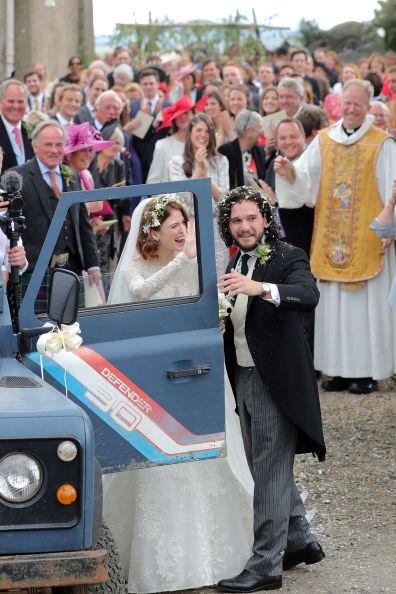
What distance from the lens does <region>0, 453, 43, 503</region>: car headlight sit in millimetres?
4227

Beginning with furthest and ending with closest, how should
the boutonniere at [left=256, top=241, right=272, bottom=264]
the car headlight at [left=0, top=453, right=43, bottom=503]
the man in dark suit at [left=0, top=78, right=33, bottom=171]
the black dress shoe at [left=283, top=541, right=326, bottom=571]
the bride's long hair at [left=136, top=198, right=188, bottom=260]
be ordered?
1. the man in dark suit at [left=0, top=78, right=33, bottom=171]
2. the black dress shoe at [left=283, top=541, right=326, bottom=571]
3. the bride's long hair at [left=136, top=198, right=188, bottom=260]
4. the boutonniere at [left=256, top=241, right=272, bottom=264]
5. the car headlight at [left=0, top=453, right=43, bottom=503]

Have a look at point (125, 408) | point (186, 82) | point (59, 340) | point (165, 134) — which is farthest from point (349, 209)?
point (186, 82)

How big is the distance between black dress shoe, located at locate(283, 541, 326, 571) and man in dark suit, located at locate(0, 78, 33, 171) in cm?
606

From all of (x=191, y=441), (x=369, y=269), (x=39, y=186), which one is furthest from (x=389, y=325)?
(x=191, y=441)

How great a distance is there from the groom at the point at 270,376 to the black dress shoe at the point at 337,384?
15.4 feet

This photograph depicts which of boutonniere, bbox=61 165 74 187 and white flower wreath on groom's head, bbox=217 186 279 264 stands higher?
boutonniere, bbox=61 165 74 187

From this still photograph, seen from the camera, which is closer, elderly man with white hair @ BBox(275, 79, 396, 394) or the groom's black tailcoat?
the groom's black tailcoat

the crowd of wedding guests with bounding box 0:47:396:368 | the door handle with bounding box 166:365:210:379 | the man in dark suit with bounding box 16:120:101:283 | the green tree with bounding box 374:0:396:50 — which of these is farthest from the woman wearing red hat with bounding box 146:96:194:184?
the green tree with bounding box 374:0:396:50

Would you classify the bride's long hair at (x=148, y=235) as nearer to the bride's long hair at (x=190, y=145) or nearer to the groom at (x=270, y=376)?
the groom at (x=270, y=376)

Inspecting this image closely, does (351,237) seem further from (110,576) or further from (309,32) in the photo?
(309,32)

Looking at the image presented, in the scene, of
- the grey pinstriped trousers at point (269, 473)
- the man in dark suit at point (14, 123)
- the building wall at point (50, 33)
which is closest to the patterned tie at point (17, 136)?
the man in dark suit at point (14, 123)

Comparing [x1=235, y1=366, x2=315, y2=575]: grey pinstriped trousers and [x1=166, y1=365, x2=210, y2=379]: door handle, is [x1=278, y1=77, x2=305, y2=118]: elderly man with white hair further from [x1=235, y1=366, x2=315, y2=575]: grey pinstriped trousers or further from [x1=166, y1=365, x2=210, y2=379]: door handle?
[x1=166, y1=365, x2=210, y2=379]: door handle

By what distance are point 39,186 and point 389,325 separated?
3.52 m

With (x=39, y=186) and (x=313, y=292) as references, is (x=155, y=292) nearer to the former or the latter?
(x=313, y=292)
